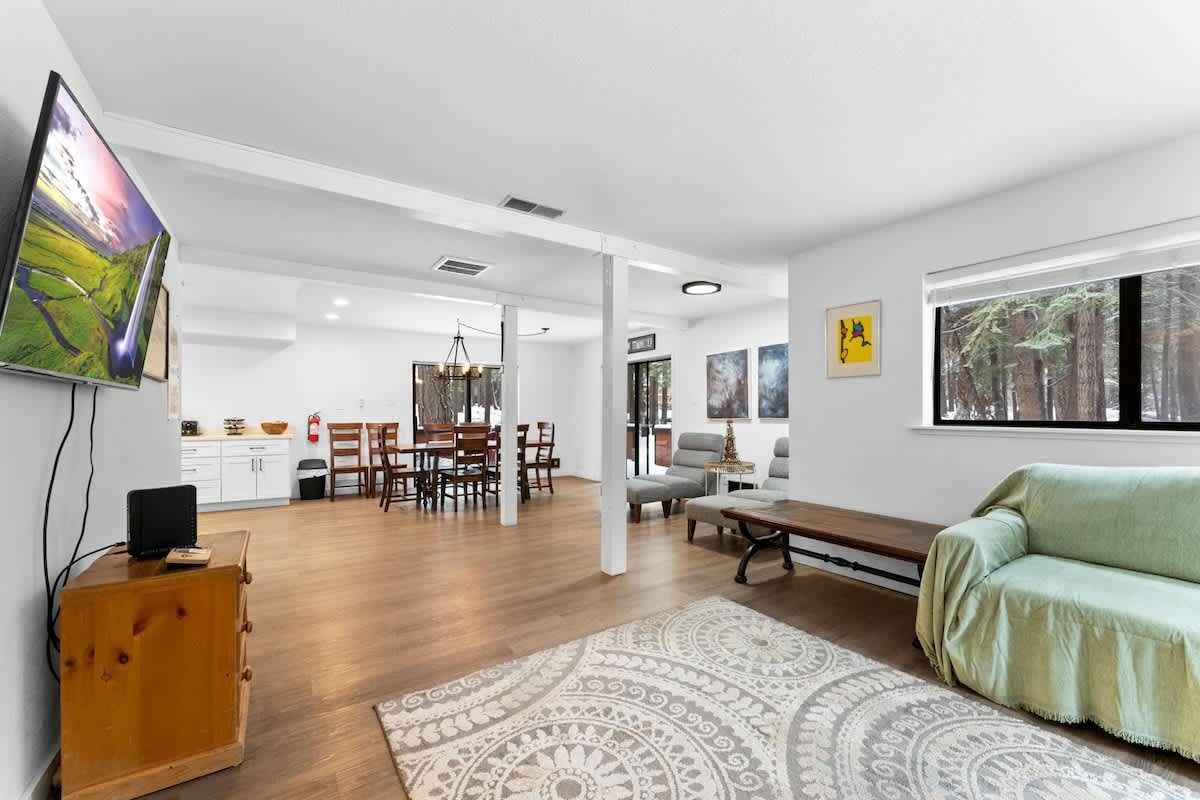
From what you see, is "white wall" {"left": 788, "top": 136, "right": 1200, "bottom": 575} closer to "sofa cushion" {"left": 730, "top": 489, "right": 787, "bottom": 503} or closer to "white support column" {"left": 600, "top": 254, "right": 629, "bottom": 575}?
"sofa cushion" {"left": 730, "top": 489, "right": 787, "bottom": 503}

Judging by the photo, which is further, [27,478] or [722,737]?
[722,737]

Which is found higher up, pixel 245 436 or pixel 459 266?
pixel 459 266

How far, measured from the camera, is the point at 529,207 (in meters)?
3.23

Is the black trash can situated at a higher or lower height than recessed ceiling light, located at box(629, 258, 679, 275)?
lower

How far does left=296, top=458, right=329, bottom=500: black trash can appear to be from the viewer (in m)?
6.95

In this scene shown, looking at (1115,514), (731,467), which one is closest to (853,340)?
(1115,514)

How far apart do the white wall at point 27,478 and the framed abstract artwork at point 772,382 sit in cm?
568

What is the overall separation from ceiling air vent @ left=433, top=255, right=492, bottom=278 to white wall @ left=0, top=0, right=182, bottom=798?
2405mm

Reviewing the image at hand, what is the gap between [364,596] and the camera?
10.9 ft

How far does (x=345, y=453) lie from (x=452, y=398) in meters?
1.99

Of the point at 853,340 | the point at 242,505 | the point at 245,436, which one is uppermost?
the point at 853,340

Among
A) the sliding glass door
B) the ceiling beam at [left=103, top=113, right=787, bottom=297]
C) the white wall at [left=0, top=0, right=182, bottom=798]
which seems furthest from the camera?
the sliding glass door

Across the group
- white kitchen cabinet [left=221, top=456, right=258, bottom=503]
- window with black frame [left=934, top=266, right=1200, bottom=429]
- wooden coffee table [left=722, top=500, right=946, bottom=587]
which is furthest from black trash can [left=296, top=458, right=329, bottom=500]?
window with black frame [left=934, top=266, right=1200, bottom=429]

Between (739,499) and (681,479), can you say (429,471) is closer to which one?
(681,479)
